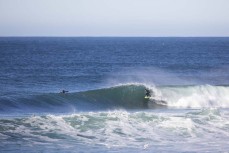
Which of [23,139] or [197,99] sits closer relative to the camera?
[23,139]

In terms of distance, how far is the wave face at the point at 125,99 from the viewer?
30812mm

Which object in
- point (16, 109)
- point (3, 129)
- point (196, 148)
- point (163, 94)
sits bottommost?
point (196, 148)

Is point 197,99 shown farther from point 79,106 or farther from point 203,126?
point 203,126

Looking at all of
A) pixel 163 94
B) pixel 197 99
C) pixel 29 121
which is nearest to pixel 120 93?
pixel 163 94

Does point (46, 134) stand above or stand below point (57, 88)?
below

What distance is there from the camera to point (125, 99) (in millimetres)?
34219

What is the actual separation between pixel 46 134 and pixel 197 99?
16635mm

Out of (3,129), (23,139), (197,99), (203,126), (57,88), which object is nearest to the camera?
(23,139)

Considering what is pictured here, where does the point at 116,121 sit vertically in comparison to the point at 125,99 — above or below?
below

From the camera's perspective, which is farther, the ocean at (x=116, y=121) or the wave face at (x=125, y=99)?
the wave face at (x=125, y=99)

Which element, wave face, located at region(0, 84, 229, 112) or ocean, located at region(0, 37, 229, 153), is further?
wave face, located at region(0, 84, 229, 112)

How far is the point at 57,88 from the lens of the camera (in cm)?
4188

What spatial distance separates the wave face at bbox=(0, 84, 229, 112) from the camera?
30812 mm

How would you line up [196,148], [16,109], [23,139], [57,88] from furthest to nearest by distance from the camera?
[57,88] < [16,109] < [23,139] < [196,148]
